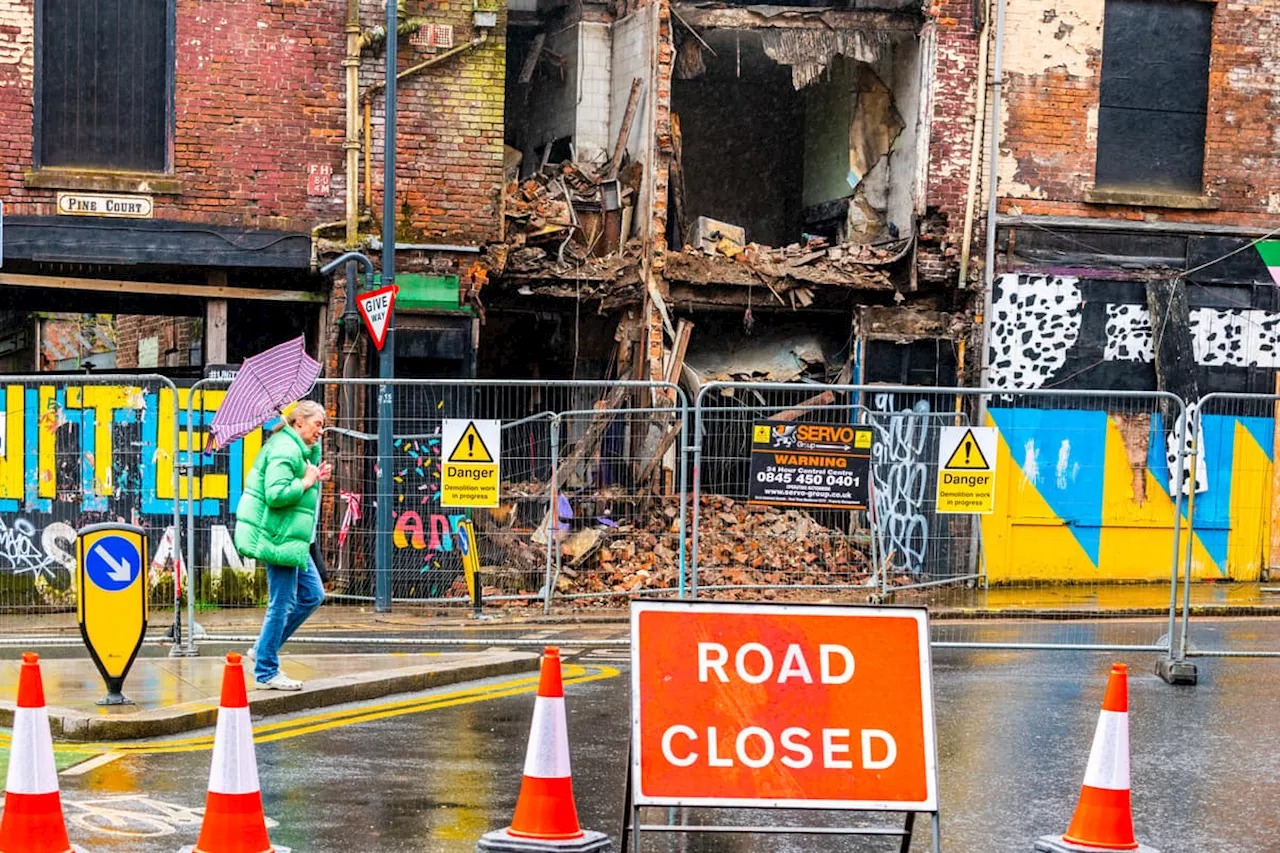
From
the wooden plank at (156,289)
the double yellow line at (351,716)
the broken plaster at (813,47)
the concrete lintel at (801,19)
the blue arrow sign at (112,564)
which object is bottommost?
the double yellow line at (351,716)

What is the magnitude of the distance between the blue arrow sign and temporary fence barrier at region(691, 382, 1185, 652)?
4.29 meters

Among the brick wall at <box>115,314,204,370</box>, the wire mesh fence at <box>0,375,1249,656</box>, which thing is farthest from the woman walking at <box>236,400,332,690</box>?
the brick wall at <box>115,314,204,370</box>

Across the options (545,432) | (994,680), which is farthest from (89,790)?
(545,432)

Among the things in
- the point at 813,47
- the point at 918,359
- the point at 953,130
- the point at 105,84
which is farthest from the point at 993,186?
the point at 105,84

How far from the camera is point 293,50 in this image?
1877cm

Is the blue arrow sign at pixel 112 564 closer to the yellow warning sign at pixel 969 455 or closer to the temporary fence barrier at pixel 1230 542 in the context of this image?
the yellow warning sign at pixel 969 455

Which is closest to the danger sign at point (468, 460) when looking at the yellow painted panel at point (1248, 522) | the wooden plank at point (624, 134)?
the yellow painted panel at point (1248, 522)

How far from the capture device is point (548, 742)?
660 centimetres

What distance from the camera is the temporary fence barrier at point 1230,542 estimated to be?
1305 cm

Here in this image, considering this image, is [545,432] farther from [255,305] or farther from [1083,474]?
[255,305]

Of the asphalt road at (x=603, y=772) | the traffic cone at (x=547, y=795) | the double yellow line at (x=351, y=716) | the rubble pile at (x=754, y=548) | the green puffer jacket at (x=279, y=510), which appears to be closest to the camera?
the traffic cone at (x=547, y=795)

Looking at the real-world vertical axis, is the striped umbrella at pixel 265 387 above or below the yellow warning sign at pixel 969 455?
above

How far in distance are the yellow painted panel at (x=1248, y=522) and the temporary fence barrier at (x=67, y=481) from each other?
28.9 ft

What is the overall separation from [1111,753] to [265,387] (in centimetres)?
762
